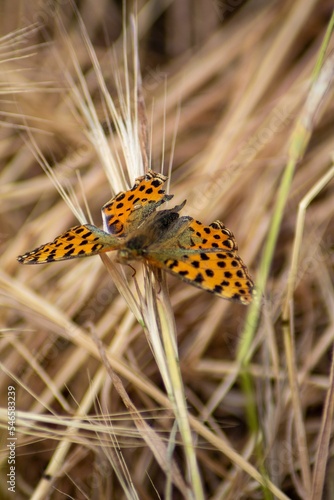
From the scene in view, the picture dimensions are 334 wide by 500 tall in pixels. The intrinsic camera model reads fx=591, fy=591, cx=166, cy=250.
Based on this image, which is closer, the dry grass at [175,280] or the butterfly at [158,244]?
the butterfly at [158,244]

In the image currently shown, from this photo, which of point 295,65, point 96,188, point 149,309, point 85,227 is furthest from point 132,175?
point 295,65

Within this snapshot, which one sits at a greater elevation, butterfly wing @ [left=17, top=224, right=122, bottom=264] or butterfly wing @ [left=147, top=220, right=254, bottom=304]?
butterfly wing @ [left=17, top=224, right=122, bottom=264]

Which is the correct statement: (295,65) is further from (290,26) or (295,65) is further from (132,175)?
(132,175)

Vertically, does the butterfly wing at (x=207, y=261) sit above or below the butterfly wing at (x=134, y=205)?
below

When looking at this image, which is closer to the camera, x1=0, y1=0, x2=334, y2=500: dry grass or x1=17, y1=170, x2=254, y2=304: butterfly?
x1=17, y1=170, x2=254, y2=304: butterfly
